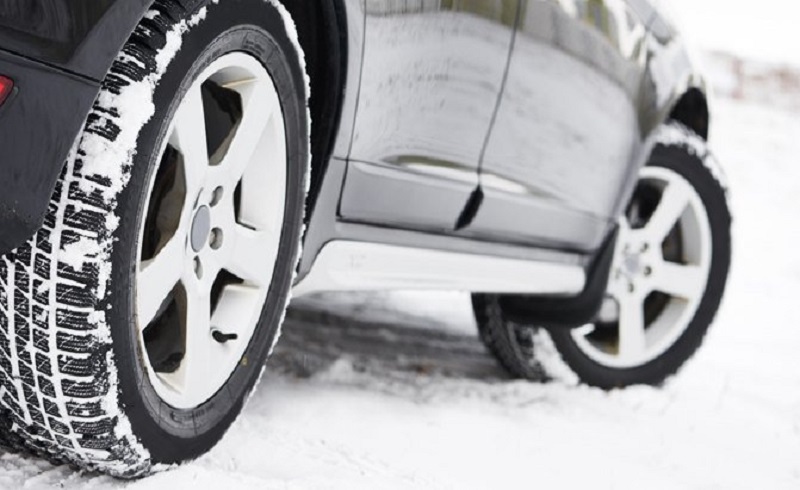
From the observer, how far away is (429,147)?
2.24 metres

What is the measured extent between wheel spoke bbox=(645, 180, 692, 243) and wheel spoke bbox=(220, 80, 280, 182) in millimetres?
1901

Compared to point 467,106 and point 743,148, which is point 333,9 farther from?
point 743,148

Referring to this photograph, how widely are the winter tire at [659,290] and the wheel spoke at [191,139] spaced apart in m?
1.85

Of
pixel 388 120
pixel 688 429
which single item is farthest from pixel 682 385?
pixel 388 120

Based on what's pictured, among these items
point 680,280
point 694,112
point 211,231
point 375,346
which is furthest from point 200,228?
point 694,112

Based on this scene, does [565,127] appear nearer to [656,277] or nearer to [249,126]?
[656,277]

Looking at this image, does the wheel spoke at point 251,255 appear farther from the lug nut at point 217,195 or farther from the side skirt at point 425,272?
the side skirt at point 425,272

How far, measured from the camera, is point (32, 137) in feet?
4.21

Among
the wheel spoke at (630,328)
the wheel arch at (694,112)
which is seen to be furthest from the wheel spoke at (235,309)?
the wheel arch at (694,112)

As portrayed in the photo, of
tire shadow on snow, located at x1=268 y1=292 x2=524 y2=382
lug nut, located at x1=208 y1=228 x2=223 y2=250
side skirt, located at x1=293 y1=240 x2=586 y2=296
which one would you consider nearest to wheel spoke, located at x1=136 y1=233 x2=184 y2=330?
lug nut, located at x1=208 y1=228 x2=223 y2=250

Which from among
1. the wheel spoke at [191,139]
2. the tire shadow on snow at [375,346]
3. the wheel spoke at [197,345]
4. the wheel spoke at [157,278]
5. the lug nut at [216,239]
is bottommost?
the tire shadow on snow at [375,346]

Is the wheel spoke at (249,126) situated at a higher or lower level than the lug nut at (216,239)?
higher

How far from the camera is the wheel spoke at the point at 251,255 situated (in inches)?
70.8

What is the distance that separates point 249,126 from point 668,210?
6.48 feet
